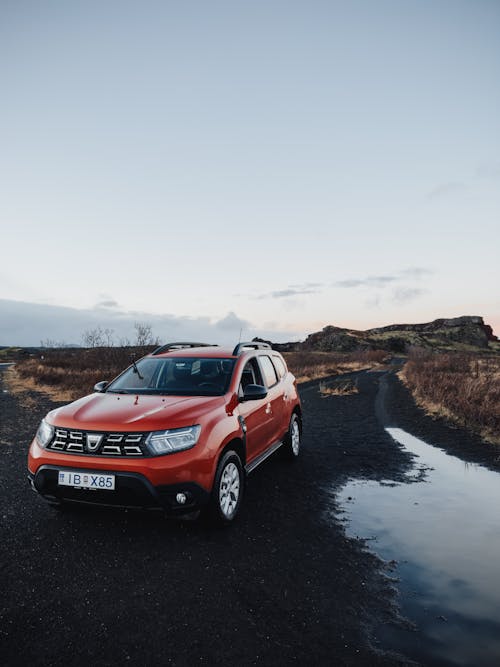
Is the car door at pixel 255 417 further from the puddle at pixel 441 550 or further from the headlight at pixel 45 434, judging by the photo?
the headlight at pixel 45 434

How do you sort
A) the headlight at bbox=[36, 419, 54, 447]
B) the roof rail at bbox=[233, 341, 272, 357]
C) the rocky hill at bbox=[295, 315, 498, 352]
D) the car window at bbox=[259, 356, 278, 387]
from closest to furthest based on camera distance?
the headlight at bbox=[36, 419, 54, 447] → the roof rail at bbox=[233, 341, 272, 357] → the car window at bbox=[259, 356, 278, 387] → the rocky hill at bbox=[295, 315, 498, 352]

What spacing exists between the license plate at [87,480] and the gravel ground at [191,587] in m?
0.60

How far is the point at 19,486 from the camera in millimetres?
5836

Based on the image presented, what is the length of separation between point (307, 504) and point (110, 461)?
8.50 ft

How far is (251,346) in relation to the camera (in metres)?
6.55

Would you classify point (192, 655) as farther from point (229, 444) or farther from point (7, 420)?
point (7, 420)

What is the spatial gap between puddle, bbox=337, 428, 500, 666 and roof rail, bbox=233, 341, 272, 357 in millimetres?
2339

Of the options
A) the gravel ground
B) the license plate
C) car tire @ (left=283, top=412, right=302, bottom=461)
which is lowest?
the gravel ground

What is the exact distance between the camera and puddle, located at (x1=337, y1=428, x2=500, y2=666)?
2822mm

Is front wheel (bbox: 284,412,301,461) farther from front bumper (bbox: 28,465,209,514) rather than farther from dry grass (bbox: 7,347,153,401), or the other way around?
dry grass (bbox: 7,347,153,401)

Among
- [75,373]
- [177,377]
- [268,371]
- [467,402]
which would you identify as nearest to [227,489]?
[177,377]

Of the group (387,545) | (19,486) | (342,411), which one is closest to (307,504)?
(387,545)

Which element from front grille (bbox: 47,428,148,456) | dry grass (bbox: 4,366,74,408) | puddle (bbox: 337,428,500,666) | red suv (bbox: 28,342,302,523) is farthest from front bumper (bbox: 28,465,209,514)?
dry grass (bbox: 4,366,74,408)

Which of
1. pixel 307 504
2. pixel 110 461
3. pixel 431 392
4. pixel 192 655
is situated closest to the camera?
pixel 192 655
